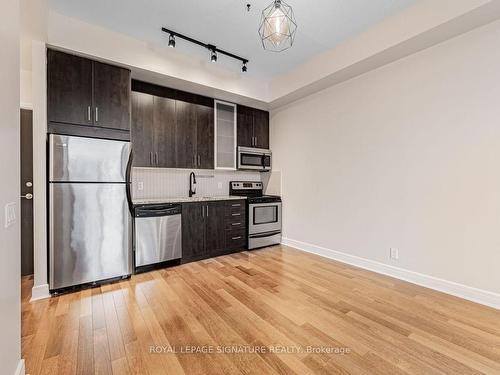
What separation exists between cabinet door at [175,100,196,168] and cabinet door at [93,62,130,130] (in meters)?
0.88

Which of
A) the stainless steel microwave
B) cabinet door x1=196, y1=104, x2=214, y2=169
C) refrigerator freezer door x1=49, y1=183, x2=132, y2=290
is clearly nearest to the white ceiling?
cabinet door x1=196, y1=104, x2=214, y2=169

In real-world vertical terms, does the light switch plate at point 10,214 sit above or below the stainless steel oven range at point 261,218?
above

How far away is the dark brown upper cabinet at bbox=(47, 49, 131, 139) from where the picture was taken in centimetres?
260

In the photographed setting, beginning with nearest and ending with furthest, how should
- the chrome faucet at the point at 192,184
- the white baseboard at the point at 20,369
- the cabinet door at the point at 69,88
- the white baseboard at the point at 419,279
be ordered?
the white baseboard at the point at 20,369, the white baseboard at the point at 419,279, the cabinet door at the point at 69,88, the chrome faucet at the point at 192,184

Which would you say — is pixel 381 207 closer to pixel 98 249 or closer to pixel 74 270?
pixel 98 249

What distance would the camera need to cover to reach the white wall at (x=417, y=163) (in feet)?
7.82

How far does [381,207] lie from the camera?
3197 mm

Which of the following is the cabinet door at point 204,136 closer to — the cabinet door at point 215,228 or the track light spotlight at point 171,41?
the cabinet door at point 215,228

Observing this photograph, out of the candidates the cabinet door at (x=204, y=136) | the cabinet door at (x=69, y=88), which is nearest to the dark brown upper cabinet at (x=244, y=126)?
the cabinet door at (x=204, y=136)

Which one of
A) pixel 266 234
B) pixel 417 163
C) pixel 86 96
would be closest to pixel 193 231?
pixel 266 234

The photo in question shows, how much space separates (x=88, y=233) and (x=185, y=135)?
1955mm

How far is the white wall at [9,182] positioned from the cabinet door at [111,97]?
142 centimetres

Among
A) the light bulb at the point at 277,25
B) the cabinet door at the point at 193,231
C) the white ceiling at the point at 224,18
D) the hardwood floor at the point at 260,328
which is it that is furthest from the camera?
the cabinet door at the point at 193,231

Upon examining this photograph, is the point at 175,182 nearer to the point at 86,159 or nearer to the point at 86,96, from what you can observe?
the point at 86,159
